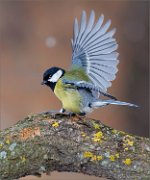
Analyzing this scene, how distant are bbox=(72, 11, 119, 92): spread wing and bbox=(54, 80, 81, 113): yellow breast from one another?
19 centimetres

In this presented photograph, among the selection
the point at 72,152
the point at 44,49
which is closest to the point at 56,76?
the point at 72,152

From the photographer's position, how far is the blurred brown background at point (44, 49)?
555 centimetres

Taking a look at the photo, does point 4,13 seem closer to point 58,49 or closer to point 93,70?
point 58,49

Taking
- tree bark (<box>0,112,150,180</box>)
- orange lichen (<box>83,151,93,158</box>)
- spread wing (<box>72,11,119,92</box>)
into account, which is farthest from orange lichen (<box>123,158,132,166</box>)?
spread wing (<box>72,11,119,92</box>)

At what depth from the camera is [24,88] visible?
5.64 meters

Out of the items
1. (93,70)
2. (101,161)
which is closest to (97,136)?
(101,161)

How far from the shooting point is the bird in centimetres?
263

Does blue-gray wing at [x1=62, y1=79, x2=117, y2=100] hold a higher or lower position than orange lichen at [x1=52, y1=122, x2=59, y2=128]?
higher

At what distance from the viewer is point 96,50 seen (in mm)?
2965

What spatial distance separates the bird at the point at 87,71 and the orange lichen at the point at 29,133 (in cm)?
42

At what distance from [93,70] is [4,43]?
111 inches

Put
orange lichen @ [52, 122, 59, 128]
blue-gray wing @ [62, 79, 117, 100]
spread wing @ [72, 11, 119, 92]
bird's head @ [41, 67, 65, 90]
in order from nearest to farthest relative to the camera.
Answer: orange lichen @ [52, 122, 59, 128] < blue-gray wing @ [62, 79, 117, 100] < bird's head @ [41, 67, 65, 90] < spread wing @ [72, 11, 119, 92]

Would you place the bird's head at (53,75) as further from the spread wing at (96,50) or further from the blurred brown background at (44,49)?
the blurred brown background at (44,49)

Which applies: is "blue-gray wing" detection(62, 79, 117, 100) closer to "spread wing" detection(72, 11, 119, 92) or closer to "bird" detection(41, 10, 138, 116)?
"bird" detection(41, 10, 138, 116)
